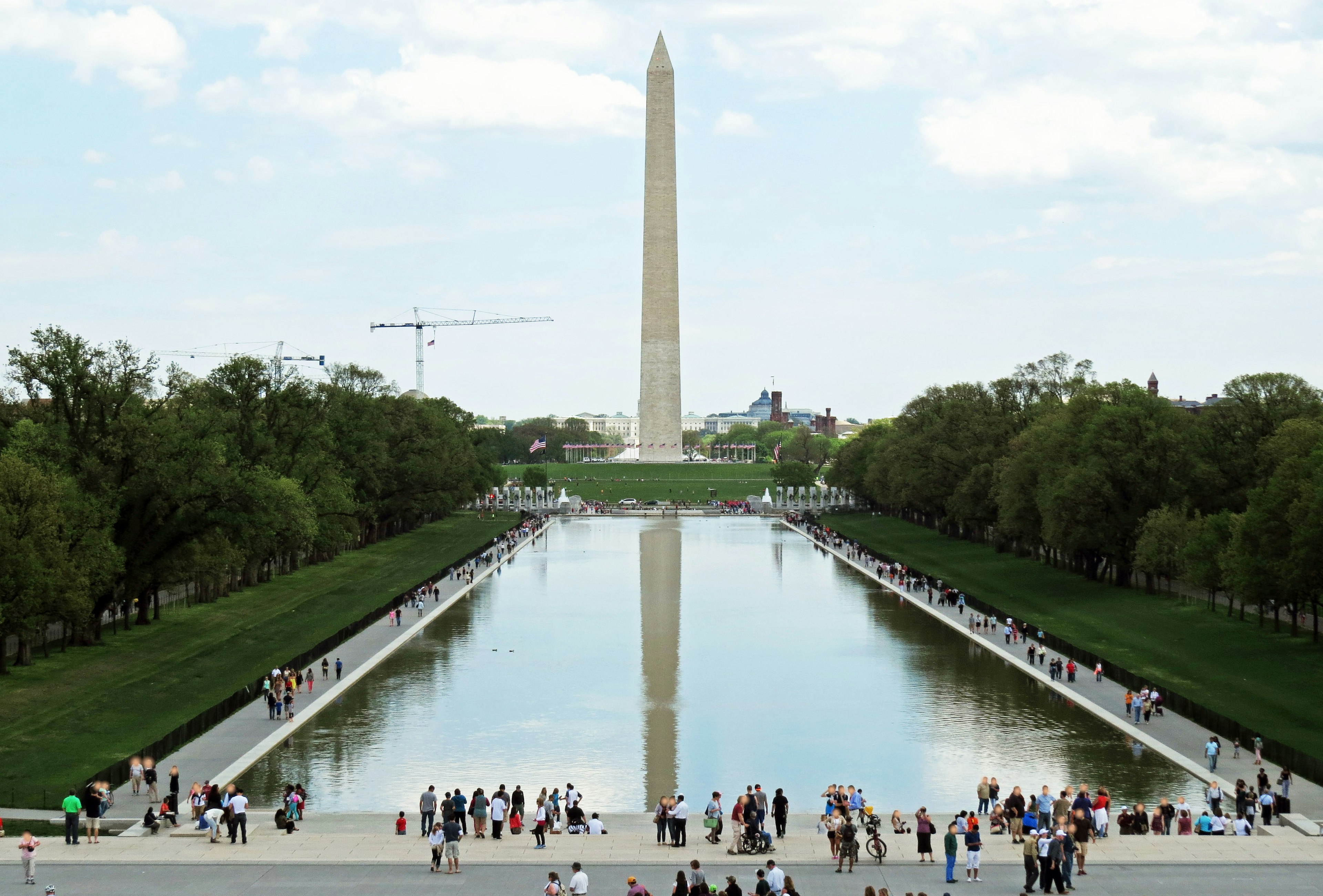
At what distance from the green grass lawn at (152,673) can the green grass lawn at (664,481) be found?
69186 mm

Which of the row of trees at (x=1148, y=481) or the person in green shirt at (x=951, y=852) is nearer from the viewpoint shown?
the person in green shirt at (x=951, y=852)

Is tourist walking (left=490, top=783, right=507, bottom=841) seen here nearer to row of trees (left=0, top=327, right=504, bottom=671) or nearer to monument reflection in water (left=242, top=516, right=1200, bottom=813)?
monument reflection in water (left=242, top=516, right=1200, bottom=813)

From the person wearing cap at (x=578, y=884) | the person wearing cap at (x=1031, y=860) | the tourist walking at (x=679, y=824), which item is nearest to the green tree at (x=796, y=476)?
the tourist walking at (x=679, y=824)

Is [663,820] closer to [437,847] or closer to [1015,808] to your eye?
[437,847]

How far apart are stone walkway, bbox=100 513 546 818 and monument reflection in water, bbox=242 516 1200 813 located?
0.53 m

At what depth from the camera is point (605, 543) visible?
86688 mm

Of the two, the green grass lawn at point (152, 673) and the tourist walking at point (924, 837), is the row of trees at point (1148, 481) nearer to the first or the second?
the tourist walking at point (924, 837)

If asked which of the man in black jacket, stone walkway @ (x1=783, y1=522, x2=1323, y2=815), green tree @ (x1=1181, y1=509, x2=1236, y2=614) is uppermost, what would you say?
green tree @ (x1=1181, y1=509, x2=1236, y2=614)

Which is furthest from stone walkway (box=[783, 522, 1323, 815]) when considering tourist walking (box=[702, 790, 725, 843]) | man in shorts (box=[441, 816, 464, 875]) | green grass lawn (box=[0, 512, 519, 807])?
green grass lawn (box=[0, 512, 519, 807])

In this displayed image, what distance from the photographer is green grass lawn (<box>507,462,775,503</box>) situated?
135 m

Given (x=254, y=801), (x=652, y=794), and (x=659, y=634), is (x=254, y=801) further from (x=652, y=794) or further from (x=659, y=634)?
(x=659, y=634)

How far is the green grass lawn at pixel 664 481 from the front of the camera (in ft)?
444

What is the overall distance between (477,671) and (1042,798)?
69.2 feet

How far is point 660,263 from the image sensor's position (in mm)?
124938
